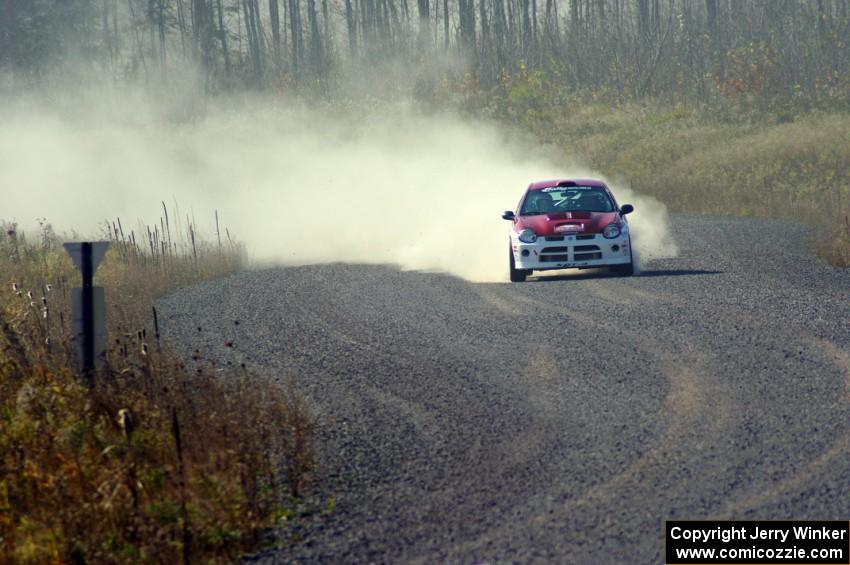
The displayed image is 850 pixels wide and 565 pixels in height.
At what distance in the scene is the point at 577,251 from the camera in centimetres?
2014

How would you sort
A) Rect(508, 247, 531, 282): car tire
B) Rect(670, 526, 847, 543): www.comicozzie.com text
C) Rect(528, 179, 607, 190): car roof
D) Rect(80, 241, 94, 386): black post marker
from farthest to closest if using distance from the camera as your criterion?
Rect(528, 179, 607, 190): car roof < Rect(508, 247, 531, 282): car tire < Rect(80, 241, 94, 386): black post marker < Rect(670, 526, 847, 543): www.comicozzie.com text

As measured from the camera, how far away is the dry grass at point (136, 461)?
7.18 metres

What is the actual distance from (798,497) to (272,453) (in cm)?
410

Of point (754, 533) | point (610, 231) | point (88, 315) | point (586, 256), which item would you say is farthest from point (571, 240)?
point (754, 533)

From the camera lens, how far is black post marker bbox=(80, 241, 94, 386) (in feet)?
33.8

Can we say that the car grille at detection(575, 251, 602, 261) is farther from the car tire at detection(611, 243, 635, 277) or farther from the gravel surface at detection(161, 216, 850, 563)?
the car tire at detection(611, 243, 635, 277)

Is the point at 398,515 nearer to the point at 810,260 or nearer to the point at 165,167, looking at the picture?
the point at 810,260

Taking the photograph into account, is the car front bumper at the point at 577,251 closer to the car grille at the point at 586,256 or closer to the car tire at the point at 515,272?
the car grille at the point at 586,256

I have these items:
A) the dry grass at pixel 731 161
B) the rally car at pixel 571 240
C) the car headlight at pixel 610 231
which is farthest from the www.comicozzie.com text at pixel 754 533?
the dry grass at pixel 731 161

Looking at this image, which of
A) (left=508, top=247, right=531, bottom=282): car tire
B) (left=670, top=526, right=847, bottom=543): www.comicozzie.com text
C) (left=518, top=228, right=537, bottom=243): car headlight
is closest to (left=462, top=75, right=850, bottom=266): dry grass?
(left=508, top=247, right=531, bottom=282): car tire

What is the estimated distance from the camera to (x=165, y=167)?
5769 centimetres

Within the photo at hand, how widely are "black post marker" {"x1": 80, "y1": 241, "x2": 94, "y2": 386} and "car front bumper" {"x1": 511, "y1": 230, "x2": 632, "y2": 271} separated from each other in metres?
10.9

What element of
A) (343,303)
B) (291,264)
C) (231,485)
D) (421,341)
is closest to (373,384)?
(421,341)

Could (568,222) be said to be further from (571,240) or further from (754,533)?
(754,533)
